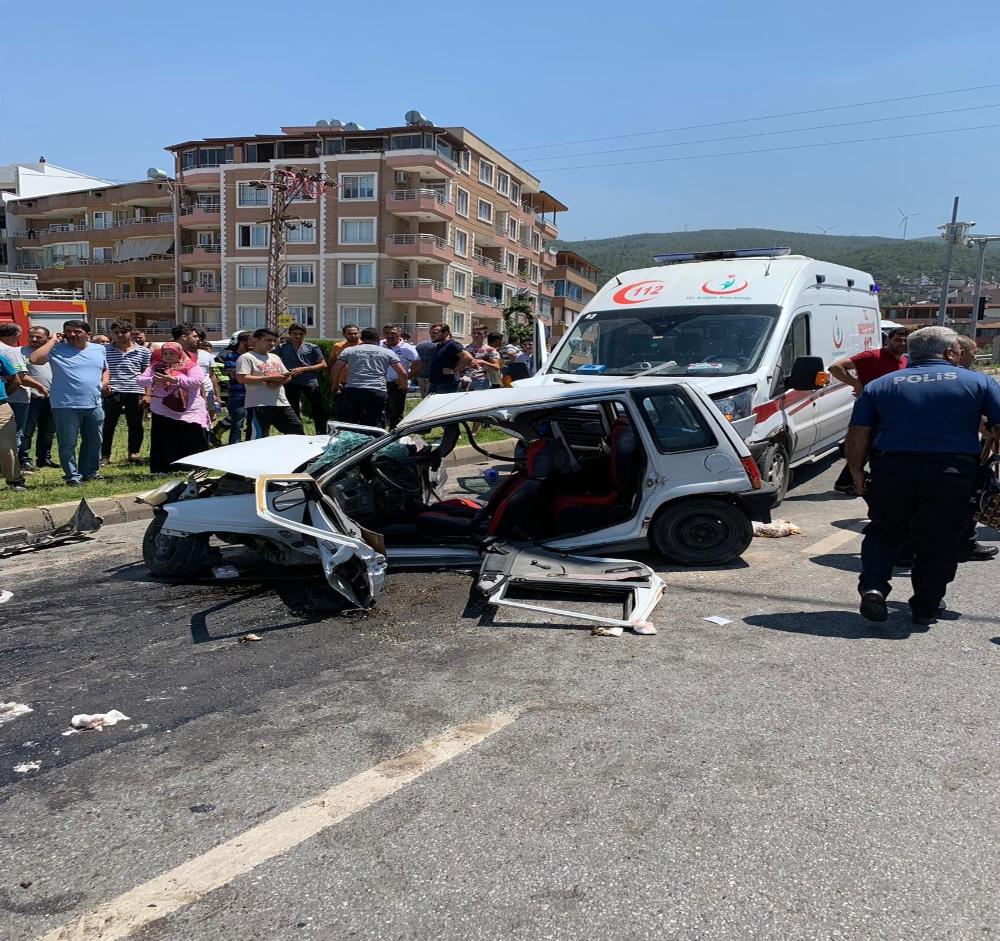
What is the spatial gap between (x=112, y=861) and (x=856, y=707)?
303 centimetres

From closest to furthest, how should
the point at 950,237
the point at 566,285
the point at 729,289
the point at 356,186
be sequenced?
the point at 729,289 → the point at 950,237 → the point at 356,186 → the point at 566,285

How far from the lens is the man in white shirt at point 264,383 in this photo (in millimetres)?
9375

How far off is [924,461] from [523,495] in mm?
2562

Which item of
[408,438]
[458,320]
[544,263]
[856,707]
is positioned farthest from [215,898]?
[544,263]

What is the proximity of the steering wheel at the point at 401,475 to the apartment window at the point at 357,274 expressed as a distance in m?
48.4

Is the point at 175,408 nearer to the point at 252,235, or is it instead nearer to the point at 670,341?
the point at 670,341

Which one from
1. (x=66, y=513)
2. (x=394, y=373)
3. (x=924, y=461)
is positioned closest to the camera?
(x=924, y=461)

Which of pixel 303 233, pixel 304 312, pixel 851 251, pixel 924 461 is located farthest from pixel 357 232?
pixel 851 251

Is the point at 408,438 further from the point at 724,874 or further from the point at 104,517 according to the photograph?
the point at 724,874

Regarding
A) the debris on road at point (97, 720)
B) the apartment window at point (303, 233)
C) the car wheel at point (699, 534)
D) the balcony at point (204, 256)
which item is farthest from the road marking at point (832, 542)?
the balcony at point (204, 256)

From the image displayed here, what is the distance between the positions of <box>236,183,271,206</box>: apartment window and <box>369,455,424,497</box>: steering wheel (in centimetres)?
5249

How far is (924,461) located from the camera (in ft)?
15.6

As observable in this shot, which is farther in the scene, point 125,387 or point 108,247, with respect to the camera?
point 108,247

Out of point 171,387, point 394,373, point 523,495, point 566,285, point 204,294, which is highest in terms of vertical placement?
point 566,285
